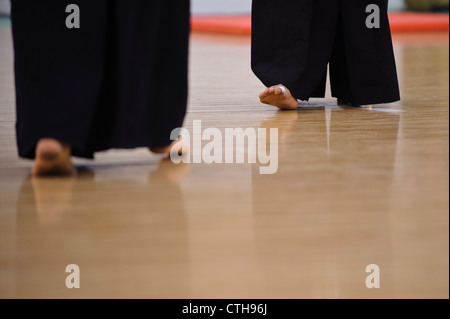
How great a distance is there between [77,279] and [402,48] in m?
4.26

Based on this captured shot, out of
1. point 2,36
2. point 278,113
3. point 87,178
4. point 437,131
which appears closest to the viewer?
point 87,178

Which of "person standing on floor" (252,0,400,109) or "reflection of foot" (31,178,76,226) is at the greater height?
"person standing on floor" (252,0,400,109)

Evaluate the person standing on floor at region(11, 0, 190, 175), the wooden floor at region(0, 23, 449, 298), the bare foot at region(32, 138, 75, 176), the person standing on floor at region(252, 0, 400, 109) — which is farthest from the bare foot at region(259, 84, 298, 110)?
the bare foot at region(32, 138, 75, 176)

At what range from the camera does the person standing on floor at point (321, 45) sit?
7.90ft

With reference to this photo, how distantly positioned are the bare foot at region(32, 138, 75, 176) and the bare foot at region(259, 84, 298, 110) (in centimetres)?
94

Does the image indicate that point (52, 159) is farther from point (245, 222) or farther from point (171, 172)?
point (245, 222)

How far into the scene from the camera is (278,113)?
7.73 feet

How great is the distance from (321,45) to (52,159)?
119 centimetres

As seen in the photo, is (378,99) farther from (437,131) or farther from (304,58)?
(437,131)

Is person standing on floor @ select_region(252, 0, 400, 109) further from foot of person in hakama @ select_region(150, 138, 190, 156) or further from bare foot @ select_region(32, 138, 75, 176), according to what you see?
bare foot @ select_region(32, 138, 75, 176)

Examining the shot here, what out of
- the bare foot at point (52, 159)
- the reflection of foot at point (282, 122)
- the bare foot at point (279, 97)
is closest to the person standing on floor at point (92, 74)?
the bare foot at point (52, 159)

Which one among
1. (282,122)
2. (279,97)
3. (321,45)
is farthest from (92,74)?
(321,45)

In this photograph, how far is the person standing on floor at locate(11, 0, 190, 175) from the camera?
5.01 ft
